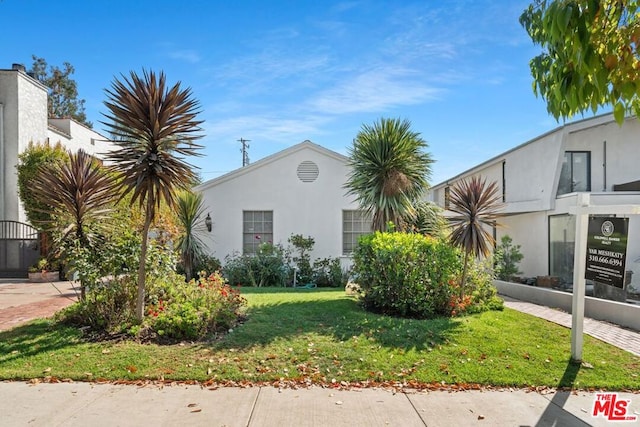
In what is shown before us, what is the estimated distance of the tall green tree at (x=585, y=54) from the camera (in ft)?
8.21

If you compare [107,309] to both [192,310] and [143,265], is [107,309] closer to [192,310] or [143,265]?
[143,265]

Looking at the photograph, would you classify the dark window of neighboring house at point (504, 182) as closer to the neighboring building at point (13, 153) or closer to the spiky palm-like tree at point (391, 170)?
the spiky palm-like tree at point (391, 170)

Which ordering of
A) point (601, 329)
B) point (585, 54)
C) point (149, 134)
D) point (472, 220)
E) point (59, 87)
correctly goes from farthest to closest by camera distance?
point (59, 87) < point (472, 220) < point (601, 329) < point (149, 134) < point (585, 54)

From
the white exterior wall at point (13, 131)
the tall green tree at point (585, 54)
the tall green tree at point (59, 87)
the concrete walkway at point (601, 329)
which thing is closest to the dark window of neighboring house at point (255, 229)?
the white exterior wall at point (13, 131)

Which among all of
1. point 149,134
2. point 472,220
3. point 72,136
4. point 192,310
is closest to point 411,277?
point 472,220

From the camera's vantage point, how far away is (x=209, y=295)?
7277mm

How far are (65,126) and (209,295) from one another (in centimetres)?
1807

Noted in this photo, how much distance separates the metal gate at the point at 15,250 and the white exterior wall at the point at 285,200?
21.7ft

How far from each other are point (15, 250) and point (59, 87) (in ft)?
89.3

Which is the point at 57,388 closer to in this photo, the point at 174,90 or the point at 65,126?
the point at 174,90

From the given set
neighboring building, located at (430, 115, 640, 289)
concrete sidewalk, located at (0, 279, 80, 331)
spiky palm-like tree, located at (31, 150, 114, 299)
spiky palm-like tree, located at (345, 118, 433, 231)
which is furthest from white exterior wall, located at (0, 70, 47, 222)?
neighboring building, located at (430, 115, 640, 289)

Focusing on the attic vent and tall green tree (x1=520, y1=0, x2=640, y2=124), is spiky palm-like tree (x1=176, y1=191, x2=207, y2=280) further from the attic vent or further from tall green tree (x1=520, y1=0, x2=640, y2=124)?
tall green tree (x1=520, y1=0, x2=640, y2=124)

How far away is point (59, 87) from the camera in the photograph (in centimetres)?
3606

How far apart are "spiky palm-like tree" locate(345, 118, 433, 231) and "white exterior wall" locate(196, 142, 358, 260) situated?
149 inches
